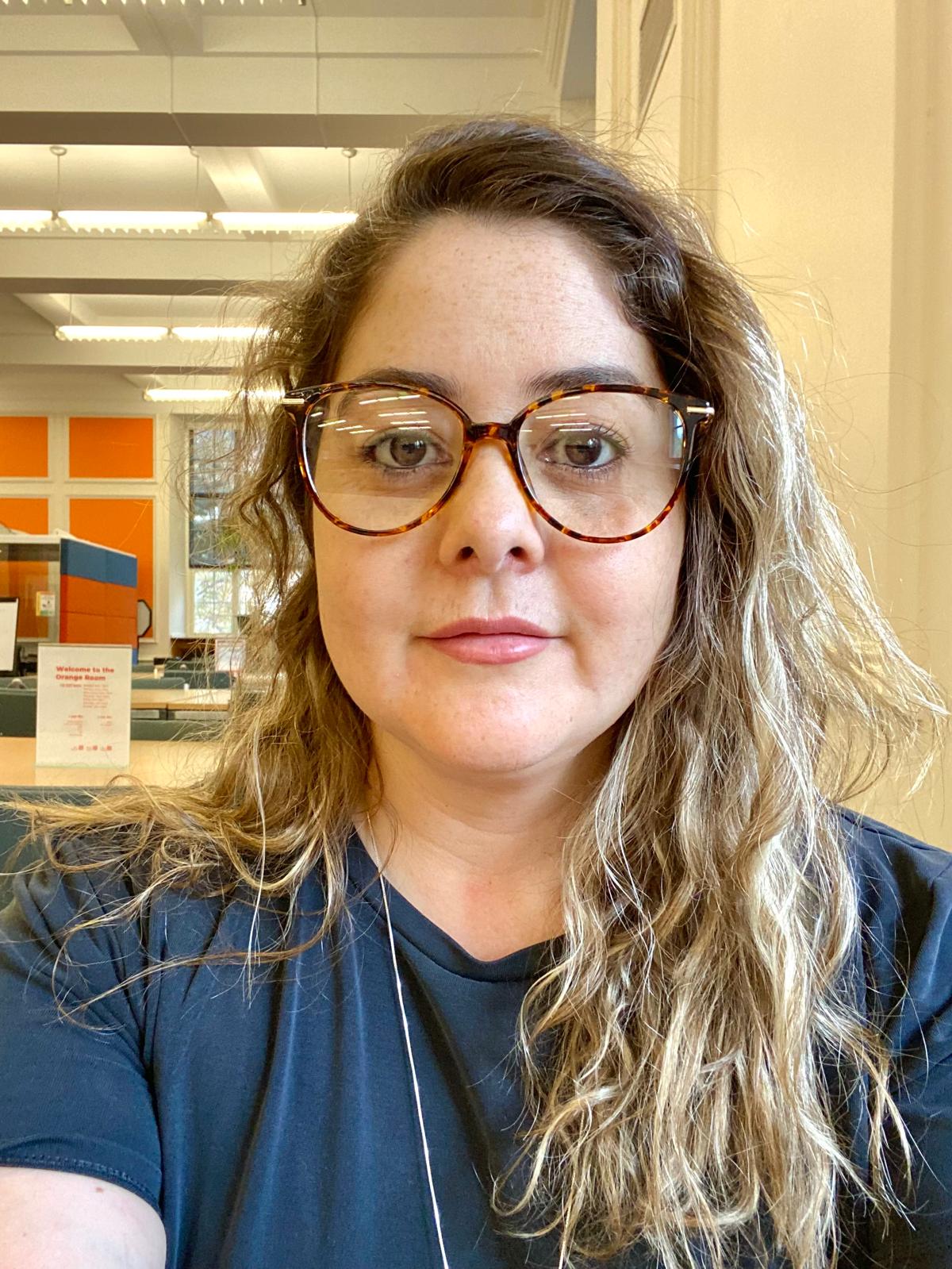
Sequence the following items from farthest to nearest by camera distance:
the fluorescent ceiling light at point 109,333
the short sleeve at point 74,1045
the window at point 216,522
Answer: the fluorescent ceiling light at point 109,333
the window at point 216,522
the short sleeve at point 74,1045

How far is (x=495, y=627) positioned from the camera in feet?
2.78

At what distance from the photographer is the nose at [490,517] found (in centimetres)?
83

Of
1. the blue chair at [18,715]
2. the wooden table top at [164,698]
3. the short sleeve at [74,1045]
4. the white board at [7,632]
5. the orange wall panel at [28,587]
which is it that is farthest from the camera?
the orange wall panel at [28,587]

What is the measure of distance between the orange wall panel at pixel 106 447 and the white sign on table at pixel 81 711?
895cm

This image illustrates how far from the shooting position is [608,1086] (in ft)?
2.74

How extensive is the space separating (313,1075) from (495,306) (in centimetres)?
70

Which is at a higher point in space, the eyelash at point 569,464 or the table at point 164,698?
the eyelash at point 569,464

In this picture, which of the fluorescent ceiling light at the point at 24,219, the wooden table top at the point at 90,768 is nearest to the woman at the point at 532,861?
the wooden table top at the point at 90,768

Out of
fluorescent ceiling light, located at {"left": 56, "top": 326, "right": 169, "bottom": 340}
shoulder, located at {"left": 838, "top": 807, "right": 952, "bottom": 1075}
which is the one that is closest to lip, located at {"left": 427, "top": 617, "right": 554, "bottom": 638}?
shoulder, located at {"left": 838, "top": 807, "right": 952, "bottom": 1075}

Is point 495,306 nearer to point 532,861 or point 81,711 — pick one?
point 532,861

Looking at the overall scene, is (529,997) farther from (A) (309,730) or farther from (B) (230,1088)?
(A) (309,730)

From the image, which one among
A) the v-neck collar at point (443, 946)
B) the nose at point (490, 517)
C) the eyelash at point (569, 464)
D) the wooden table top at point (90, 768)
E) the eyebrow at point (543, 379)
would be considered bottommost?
the wooden table top at point (90, 768)

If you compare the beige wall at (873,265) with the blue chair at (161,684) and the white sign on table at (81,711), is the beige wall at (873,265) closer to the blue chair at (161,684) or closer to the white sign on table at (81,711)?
the white sign on table at (81,711)

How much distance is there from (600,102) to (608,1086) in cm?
315
